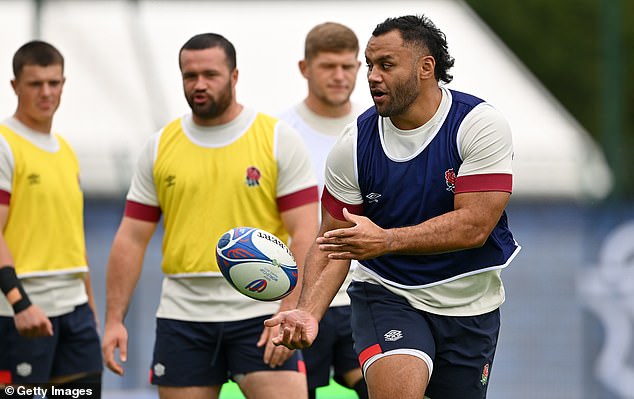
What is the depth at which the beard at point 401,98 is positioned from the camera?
5.73 meters

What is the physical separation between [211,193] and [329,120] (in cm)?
135

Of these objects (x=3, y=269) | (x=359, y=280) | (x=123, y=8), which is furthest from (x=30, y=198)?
(x=123, y=8)

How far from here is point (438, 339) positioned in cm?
586

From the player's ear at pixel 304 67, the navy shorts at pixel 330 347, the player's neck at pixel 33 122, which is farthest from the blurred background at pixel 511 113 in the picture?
the player's neck at pixel 33 122

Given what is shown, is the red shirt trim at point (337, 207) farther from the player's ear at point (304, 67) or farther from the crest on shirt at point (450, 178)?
the player's ear at point (304, 67)

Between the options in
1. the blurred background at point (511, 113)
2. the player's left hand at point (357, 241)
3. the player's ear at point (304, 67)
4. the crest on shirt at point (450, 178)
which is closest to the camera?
the player's left hand at point (357, 241)

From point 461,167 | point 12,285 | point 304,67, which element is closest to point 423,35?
point 461,167

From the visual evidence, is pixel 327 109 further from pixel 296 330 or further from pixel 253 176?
pixel 296 330

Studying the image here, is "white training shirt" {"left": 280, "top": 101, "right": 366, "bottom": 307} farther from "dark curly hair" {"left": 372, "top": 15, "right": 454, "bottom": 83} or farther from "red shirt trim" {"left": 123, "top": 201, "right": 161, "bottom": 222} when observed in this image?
"dark curly hair" {"left": 372, "top": 15, "right": 454, "bottom": 83}

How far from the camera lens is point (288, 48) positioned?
2191 cm

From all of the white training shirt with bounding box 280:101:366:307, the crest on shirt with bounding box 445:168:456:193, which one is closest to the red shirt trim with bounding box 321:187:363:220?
the crest on shirt with bounding box 445:168:456:193

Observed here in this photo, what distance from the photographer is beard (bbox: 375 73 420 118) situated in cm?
573

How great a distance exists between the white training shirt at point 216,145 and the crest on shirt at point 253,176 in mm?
127

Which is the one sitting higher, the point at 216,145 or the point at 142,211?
the point at 216,145
